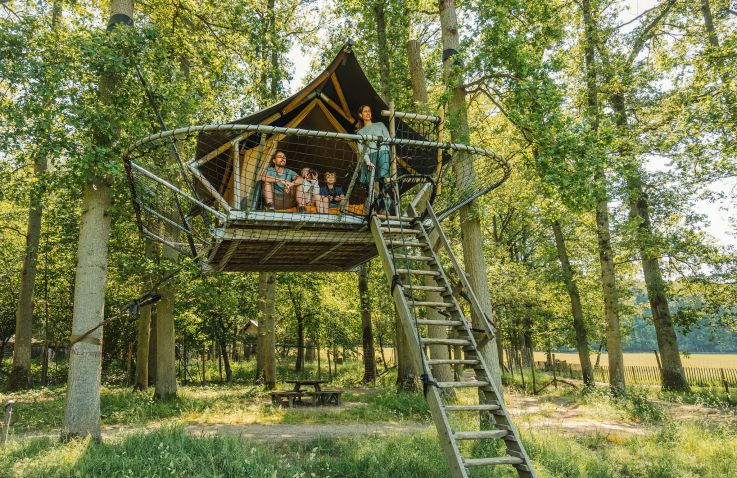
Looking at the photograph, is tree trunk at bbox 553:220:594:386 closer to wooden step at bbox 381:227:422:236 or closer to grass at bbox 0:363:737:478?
grass at bbox 0:363:737:478

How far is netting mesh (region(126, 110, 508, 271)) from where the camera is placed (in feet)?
21.7

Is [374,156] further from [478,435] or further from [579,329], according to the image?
[579,329]

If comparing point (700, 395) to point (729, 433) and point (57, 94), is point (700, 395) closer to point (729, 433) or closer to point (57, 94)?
point (729, 433)

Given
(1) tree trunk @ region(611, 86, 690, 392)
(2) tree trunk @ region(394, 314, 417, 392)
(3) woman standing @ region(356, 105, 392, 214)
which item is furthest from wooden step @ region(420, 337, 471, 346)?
(1) tree trunk @ region(611, 86, 690, 392)

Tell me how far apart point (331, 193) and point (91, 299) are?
4721mm

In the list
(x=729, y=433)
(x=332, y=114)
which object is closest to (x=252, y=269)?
(x=332, y=114)

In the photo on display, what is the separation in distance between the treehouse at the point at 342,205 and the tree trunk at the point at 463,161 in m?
0.47

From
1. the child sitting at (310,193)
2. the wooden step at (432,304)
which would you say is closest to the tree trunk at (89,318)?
the child sitting at (310,193)

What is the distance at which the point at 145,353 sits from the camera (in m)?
17.7

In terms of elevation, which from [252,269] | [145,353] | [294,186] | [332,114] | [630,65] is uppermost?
[630,65]

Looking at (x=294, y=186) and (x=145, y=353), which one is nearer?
(x=294, y=186)

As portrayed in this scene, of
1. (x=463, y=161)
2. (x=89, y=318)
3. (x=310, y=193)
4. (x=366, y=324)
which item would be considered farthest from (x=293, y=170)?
(x=366, y=324)

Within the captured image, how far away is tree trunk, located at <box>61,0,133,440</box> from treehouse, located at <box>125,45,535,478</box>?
0.93 m

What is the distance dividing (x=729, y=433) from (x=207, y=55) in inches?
559
